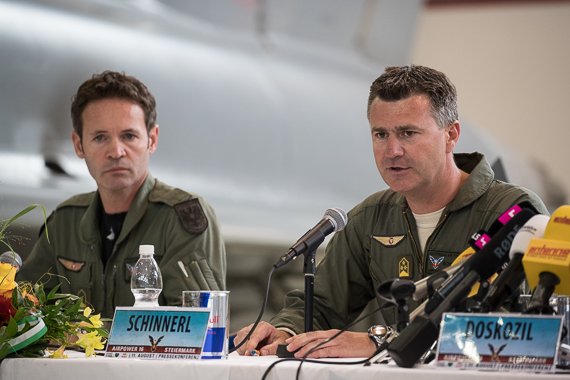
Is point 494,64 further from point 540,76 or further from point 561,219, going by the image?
point 561,219

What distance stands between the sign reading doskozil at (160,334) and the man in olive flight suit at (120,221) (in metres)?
0.76

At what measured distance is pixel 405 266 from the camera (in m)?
1.66

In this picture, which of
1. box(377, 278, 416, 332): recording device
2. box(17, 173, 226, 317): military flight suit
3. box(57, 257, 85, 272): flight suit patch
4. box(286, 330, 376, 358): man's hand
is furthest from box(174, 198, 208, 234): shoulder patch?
box(377, 278, 416, 332): recording device

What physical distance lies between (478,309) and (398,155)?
0.66m

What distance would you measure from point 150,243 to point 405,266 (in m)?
0.78

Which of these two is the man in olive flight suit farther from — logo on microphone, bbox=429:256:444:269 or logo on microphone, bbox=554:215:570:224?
logo on microphone, bbox=554:215:570:224

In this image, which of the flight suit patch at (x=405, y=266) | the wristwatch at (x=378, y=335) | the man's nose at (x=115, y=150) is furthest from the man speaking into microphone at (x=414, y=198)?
the man's nose at (x=115, y=150)

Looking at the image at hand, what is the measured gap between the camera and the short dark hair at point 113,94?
2.11m

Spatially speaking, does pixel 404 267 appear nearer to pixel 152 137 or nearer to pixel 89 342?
pixel 89 342

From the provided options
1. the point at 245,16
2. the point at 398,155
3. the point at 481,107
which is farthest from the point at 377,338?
the point at 481,107

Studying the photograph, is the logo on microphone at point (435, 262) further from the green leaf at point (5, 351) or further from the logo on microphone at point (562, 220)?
the green leaf at point (5, 351)

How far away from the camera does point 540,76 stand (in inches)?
253

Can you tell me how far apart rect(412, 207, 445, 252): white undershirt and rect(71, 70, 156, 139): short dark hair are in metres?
0.96

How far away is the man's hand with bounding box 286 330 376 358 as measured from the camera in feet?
4.00
